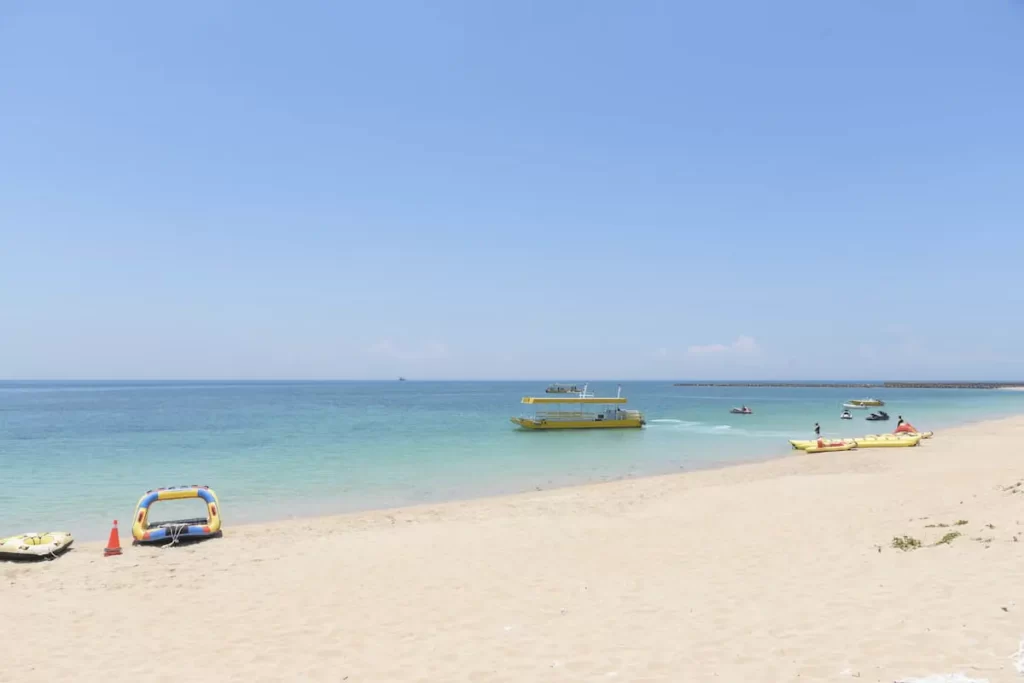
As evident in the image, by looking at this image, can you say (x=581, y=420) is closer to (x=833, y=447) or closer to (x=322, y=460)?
(x=833, y=447)

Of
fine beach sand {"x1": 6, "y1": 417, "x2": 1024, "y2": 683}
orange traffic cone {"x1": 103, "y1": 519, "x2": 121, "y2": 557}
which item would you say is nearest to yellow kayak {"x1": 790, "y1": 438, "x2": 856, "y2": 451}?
fine beach sand {"x1": 6, "y1": 417, "x2": 1024, "y2": 683}

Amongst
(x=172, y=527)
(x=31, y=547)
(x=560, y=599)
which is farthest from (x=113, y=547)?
(x=560, y=599)

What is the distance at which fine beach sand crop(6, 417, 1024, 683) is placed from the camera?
22.5 feet

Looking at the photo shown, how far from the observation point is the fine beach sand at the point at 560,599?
687 centimetres

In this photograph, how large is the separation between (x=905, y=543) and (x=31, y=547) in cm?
1799

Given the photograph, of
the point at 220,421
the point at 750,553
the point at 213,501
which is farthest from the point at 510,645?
the point at 220,421

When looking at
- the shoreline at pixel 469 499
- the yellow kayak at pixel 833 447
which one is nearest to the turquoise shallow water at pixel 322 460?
the shoreline at pixel 469 499

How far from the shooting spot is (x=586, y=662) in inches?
277

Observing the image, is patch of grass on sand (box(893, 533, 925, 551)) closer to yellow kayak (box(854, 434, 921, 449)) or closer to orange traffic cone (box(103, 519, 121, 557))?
orange traffic cone (box(103, 519, 121, 557))

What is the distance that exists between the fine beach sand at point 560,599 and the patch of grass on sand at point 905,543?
256 mm

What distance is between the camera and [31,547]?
13422 millimetres

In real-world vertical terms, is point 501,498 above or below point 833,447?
below

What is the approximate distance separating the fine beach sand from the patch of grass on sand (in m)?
0.26

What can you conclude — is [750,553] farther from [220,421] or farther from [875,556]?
[220,421]
